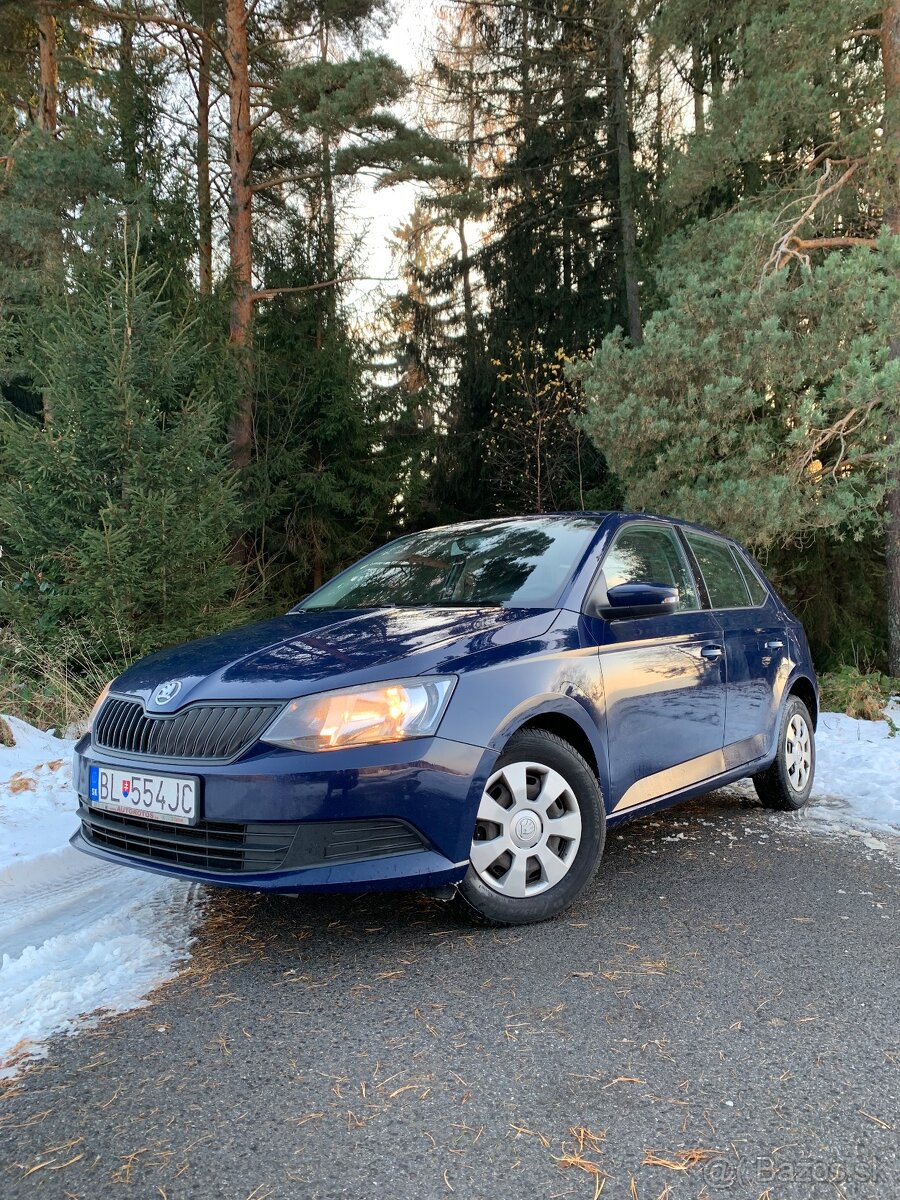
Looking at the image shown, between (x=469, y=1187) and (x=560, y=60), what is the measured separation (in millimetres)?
20418

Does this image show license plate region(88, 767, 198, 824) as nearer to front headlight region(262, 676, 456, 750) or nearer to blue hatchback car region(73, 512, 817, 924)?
blue hatchback car region(73, 512, 817, 924)

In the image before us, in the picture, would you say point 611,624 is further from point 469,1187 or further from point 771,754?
point 469,1187

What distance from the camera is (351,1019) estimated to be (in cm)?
252

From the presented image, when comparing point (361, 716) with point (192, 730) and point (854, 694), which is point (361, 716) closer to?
point (192, 730)

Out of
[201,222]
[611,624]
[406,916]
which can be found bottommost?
[406,916]

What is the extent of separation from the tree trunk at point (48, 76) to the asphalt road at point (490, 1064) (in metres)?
18.2

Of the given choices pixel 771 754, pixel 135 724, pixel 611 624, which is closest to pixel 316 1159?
pixel 135 724

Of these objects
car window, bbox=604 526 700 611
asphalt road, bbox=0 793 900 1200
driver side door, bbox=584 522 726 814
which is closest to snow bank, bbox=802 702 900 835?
driver side door, bbox=584 522 726 814

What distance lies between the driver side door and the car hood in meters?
0.42

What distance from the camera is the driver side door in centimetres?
362

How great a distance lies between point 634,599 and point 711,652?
89cm

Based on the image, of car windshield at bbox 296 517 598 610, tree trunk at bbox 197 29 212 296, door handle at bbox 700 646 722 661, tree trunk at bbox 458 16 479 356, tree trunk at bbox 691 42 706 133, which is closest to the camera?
car windshield at bbox 296 517 598 610

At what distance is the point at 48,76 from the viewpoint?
16.8 meters

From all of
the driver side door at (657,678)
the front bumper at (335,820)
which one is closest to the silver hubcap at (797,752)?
the driver side door at (657,678)
